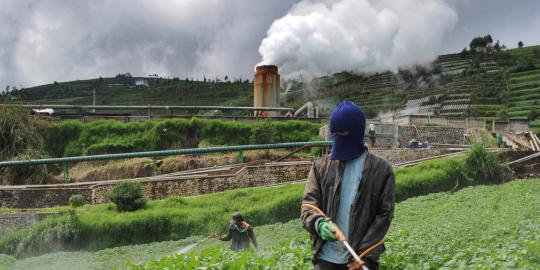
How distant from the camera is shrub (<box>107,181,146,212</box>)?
1983 cm

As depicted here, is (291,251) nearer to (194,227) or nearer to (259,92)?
(194,227)

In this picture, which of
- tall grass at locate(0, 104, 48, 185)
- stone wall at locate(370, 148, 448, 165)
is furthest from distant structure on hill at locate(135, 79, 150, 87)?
stone wall at locate(370, 148, 448, 165)

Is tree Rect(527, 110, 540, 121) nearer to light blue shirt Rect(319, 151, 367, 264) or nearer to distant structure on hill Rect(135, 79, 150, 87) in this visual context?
light blue shirt Rect(319, 151, 367, 264)

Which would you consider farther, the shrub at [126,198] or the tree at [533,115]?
the tree at [533,115]

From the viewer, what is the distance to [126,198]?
1980 centimetres

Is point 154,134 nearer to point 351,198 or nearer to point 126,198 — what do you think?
point 126,198

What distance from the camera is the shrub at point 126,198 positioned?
65.1 ft

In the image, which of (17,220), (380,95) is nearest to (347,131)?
(17,220)

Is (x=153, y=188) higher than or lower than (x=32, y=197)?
higher

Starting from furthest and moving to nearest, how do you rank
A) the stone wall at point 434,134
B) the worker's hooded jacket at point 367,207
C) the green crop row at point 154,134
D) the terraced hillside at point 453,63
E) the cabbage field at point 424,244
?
the terraced hillside at point 453,63 → the stone wall at point 434,134 → the green crop row at point 154,134 → the cabbage field at point 424,244 → the worker's hooded jacket at point 367,207

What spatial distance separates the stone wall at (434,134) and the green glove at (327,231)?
30368 mm

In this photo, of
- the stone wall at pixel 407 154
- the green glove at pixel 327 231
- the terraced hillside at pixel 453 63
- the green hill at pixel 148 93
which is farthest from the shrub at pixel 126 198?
the terraced hillside at pixel 453 63

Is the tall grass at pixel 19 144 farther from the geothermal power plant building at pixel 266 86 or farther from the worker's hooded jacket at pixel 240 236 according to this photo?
the worker's hooded jacket at pixel 240 236

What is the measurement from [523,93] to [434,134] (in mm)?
39500
